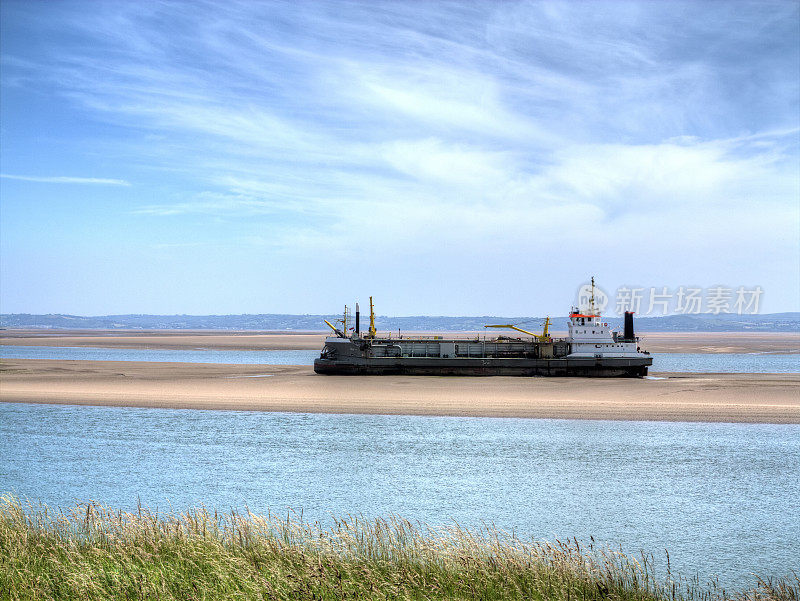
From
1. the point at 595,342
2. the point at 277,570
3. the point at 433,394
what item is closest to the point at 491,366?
the point at 595,342

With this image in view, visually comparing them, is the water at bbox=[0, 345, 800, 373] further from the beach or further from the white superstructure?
the white superstructure

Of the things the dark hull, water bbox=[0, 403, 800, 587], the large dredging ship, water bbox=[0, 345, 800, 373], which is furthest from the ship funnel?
water bbox=[0, 403, 800, 587]

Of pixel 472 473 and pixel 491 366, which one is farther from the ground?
pixel 491 366

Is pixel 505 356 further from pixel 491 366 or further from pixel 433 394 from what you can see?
pixel 433 394

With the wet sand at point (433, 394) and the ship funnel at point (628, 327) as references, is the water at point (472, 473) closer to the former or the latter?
the wet sand at point (433, 394)

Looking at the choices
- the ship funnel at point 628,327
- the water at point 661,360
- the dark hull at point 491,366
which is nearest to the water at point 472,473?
the dark hull at point 491,366

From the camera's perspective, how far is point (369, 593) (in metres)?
11.7

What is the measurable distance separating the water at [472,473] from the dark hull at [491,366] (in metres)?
26.6

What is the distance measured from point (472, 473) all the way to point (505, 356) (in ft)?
141

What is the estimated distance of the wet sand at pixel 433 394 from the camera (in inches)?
1700

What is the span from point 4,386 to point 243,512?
47.0 m

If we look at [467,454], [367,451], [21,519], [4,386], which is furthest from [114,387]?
[21,519]

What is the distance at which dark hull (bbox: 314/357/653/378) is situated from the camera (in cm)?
6544

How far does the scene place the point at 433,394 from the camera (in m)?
51.8
